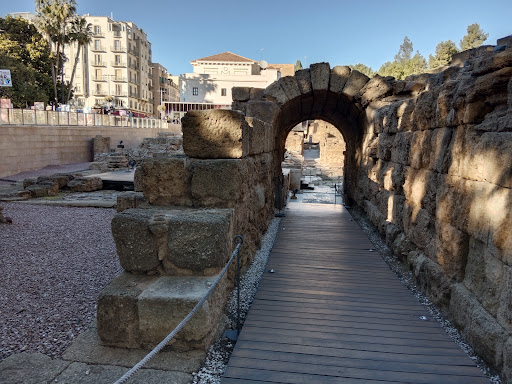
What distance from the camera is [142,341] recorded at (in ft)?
9.41

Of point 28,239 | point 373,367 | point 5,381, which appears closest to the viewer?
point 5,381

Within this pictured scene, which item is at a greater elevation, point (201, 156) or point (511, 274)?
point (201, 156)

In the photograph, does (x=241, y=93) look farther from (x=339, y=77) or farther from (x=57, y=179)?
(x=57, y=179)

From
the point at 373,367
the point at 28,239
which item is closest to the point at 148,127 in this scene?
the point at 28,239

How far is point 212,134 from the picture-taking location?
13.0 ft

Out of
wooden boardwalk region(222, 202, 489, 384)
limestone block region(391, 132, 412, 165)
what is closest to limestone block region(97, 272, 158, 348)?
wooden boardwalk region(222, 202, 489, 384)

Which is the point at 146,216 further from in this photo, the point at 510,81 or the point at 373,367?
the point at 510,81

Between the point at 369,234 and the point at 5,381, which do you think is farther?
the point at 369,234

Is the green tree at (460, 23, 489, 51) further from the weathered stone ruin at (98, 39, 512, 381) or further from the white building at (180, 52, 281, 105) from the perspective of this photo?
the weathered stone ruin at (98, 39, 512, 381)

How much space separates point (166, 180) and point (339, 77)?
17.9ft

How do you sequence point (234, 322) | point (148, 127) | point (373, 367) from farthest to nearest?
1. point (148, 127)
2. point (234, 322)
3. point (373, 367)

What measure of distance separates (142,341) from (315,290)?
2029 mm

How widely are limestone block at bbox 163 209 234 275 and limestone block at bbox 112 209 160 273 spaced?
0.13 metres

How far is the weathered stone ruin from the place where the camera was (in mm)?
2832
